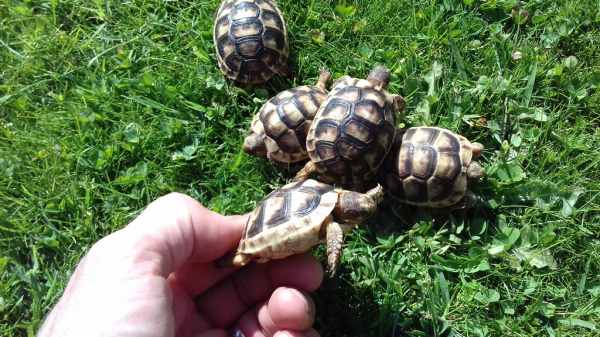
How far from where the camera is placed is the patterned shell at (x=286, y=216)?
104 inches

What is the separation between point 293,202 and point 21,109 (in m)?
2.49

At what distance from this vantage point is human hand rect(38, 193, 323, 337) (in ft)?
7.01

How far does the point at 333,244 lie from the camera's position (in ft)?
8.77

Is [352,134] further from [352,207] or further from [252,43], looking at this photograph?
[252,43]

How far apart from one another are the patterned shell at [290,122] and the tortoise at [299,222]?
668mm

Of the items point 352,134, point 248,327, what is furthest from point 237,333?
point 352,134

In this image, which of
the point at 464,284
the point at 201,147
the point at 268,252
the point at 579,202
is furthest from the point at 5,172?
the point at 579,202

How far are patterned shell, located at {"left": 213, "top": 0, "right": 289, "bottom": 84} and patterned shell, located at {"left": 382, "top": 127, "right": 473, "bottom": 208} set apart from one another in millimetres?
1140

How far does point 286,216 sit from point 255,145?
89cm

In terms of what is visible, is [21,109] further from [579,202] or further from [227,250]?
[579,202]

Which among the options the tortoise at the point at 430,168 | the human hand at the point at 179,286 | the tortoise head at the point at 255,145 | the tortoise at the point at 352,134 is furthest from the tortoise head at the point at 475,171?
the tortoise head at the point at 255,145

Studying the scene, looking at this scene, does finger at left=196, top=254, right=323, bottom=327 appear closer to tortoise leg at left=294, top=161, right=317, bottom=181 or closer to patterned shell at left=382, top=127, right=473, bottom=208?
tortoise leg at left=294, top=161, right=317, bottom=181

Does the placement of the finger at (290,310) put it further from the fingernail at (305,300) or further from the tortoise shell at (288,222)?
the tortoise shell at (288,222)

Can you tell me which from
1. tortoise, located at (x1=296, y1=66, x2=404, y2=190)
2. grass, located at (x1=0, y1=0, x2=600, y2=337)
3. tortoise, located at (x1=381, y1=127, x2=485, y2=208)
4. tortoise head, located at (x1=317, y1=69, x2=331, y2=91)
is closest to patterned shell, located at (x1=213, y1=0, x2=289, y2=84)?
grass, located at (x1=0, y1=0, x2=600, y2=337)
